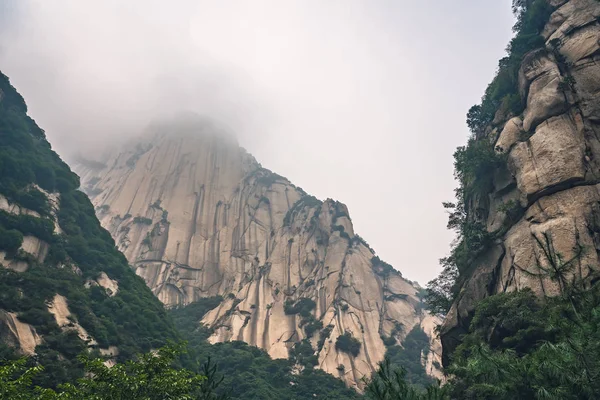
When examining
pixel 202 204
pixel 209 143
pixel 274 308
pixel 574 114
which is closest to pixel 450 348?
pixel 574 114

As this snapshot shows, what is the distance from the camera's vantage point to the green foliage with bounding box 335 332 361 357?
80.6 metres

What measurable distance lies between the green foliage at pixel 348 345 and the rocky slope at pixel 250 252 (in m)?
0.59

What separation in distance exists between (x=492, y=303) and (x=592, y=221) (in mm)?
9280

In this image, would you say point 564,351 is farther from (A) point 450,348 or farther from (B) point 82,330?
(B) point 82,330

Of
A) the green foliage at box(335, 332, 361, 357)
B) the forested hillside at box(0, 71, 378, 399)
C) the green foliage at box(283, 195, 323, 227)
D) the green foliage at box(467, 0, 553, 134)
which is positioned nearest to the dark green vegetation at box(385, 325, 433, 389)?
the green foliage at box(335, 332, 361, 357)

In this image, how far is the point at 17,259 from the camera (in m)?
43.2

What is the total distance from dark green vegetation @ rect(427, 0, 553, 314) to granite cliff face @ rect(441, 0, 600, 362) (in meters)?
0.88

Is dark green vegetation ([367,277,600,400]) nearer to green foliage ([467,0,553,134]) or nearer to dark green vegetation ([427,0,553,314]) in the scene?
dark green vegetation ([427,0,553,314])

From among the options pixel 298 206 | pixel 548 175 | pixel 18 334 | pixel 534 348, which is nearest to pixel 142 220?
pixel 298 206

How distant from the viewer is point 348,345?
3191 inches

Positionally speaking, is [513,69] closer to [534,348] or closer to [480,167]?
[480,167]

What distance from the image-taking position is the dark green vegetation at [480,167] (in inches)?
1531

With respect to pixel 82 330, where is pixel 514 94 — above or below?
above

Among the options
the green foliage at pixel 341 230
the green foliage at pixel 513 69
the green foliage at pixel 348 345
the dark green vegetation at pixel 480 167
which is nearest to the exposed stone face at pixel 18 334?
the dark green vegetation at pixel 480 167
